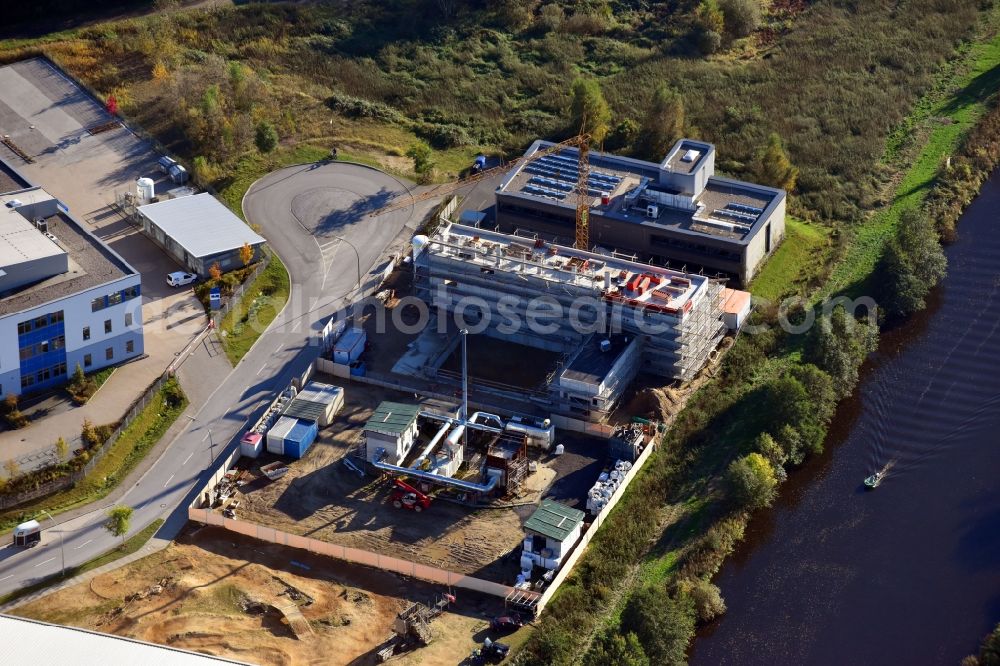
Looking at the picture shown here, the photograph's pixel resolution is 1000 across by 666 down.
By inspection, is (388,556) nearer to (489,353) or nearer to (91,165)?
(489,353)

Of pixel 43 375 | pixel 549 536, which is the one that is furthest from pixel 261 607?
pixel 43 375

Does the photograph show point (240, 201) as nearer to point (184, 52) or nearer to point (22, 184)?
point (22, 184)

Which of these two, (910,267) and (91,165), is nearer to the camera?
(910,267)

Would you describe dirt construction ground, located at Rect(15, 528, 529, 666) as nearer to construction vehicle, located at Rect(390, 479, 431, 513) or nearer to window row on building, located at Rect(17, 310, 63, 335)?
construction vehicle, located at Rect(390, 479, 431, 513)

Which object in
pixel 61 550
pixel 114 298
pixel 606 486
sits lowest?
pixel 61 550

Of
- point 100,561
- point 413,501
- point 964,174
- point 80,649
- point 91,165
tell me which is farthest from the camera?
point 964,174

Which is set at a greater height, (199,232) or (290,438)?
(199,232)
